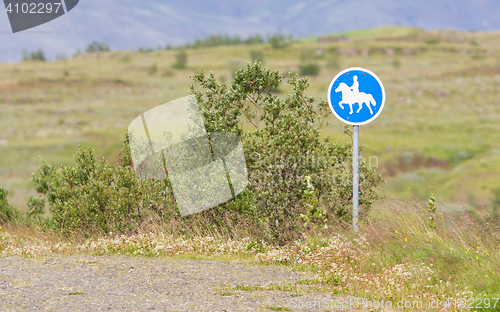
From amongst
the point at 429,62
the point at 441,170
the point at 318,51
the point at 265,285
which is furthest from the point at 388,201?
the point at 318,51

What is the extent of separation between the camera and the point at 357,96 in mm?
7531

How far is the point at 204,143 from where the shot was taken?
9.09 metres

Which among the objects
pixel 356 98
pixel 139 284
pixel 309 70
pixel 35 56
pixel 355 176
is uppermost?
pixel 35 56

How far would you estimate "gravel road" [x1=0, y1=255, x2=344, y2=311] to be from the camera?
5617 mm

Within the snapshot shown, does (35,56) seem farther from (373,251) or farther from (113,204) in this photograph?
(373,251)

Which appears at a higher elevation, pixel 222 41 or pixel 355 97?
pixel 222 41

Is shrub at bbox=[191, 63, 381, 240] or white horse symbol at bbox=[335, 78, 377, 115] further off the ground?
white horse symbol at bbox=[335, 78, 377, 115]

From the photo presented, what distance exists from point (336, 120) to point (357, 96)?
7097 cm

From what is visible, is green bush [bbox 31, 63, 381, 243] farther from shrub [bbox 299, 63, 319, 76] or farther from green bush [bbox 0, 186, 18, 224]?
shrub [bbox 299, 63, 319, 76]

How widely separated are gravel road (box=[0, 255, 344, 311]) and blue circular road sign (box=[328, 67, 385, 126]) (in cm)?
258

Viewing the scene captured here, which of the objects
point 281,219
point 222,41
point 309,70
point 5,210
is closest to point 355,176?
point 281,219

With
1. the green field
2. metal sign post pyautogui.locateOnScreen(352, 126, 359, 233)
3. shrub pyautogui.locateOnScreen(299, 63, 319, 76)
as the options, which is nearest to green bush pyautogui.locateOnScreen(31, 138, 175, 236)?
metal sign post pyautogui.locateOnScreen(352, 126, 359, 233)

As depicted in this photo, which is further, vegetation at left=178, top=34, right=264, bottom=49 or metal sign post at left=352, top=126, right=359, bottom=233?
vegetation at left=178, top=34, right=264, bottom=49

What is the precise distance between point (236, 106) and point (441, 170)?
192ft
